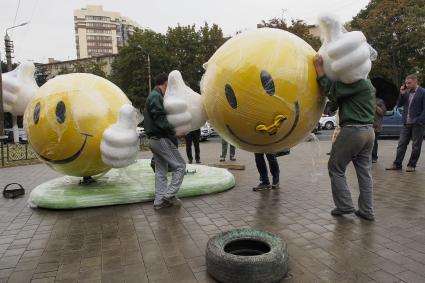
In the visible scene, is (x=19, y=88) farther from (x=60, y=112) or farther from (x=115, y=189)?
(x=115, y=189)

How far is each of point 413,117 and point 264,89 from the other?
6.71m

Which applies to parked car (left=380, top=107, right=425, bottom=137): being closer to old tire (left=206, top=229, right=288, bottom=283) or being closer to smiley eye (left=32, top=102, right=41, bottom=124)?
old tire (left=206, top=229, right=288, bottom=283)

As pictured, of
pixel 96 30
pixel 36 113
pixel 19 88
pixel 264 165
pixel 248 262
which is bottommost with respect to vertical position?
pixel 248 262

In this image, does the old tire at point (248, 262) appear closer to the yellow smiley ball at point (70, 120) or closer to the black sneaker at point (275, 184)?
the yellow smiley ball at point (70, 120)

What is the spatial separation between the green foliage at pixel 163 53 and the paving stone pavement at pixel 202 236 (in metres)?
29.4

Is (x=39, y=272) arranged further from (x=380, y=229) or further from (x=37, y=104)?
(x=380, y=229)

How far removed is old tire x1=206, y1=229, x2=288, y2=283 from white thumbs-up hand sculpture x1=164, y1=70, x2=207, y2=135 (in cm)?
128

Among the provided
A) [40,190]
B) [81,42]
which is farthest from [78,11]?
[40,190]

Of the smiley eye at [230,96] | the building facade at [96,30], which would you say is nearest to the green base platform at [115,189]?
the smiley eye at [230,96]

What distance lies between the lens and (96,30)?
11250 centimetres

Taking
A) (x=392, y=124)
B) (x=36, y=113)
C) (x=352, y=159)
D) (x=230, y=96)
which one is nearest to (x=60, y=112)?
(x=36, y=113)

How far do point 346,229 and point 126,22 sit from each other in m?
125

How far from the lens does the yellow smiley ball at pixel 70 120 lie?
19.1ft

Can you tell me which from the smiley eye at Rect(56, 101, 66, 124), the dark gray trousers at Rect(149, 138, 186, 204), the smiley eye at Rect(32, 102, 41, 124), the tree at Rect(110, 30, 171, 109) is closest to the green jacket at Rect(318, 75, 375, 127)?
the dark gray trousers at Rect(149, 138, 186, 204)
